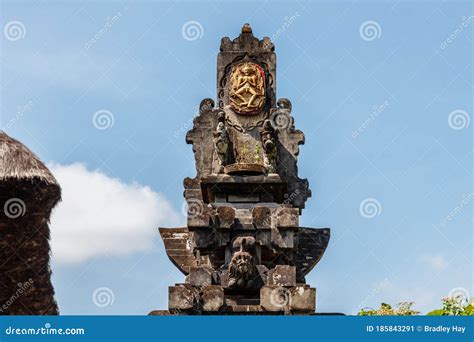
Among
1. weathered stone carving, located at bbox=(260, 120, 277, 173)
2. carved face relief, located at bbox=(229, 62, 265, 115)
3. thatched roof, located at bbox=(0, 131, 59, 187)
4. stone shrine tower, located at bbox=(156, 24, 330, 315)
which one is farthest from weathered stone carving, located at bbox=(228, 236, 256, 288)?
thatched roof, located at bbox=(0, 131, 59, 187)

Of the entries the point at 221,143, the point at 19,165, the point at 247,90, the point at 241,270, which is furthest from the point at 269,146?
the point at 19,165

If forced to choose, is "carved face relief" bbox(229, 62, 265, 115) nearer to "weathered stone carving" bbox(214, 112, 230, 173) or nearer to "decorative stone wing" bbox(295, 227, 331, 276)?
"weathered stone carving" bbox(214, 112, 230, 173)

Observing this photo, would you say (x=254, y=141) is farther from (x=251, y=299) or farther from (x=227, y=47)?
(x=251, y=299)

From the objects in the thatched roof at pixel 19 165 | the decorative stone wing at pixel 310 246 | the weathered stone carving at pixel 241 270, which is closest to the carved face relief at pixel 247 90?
the decorative stone wing at pixel 310 246

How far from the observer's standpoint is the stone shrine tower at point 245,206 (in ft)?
52.0

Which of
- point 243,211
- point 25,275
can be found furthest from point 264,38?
point 25,275

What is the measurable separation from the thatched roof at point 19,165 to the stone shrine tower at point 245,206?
5.99 meters

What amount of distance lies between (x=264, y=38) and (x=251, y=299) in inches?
226

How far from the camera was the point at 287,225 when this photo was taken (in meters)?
16.7

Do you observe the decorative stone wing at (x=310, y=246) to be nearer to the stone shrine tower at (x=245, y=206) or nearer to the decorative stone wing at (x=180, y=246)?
the stone shrine tower at (x=245, y=206)

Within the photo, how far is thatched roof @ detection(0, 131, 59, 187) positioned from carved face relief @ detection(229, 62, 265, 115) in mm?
7035

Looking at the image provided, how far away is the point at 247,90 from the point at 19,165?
24.6 ft

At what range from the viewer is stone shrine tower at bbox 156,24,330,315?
15844 millimetres

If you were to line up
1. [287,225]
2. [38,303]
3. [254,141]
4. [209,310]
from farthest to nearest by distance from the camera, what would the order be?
[38,303] → [254,141] → [287,225] → [209,310]
